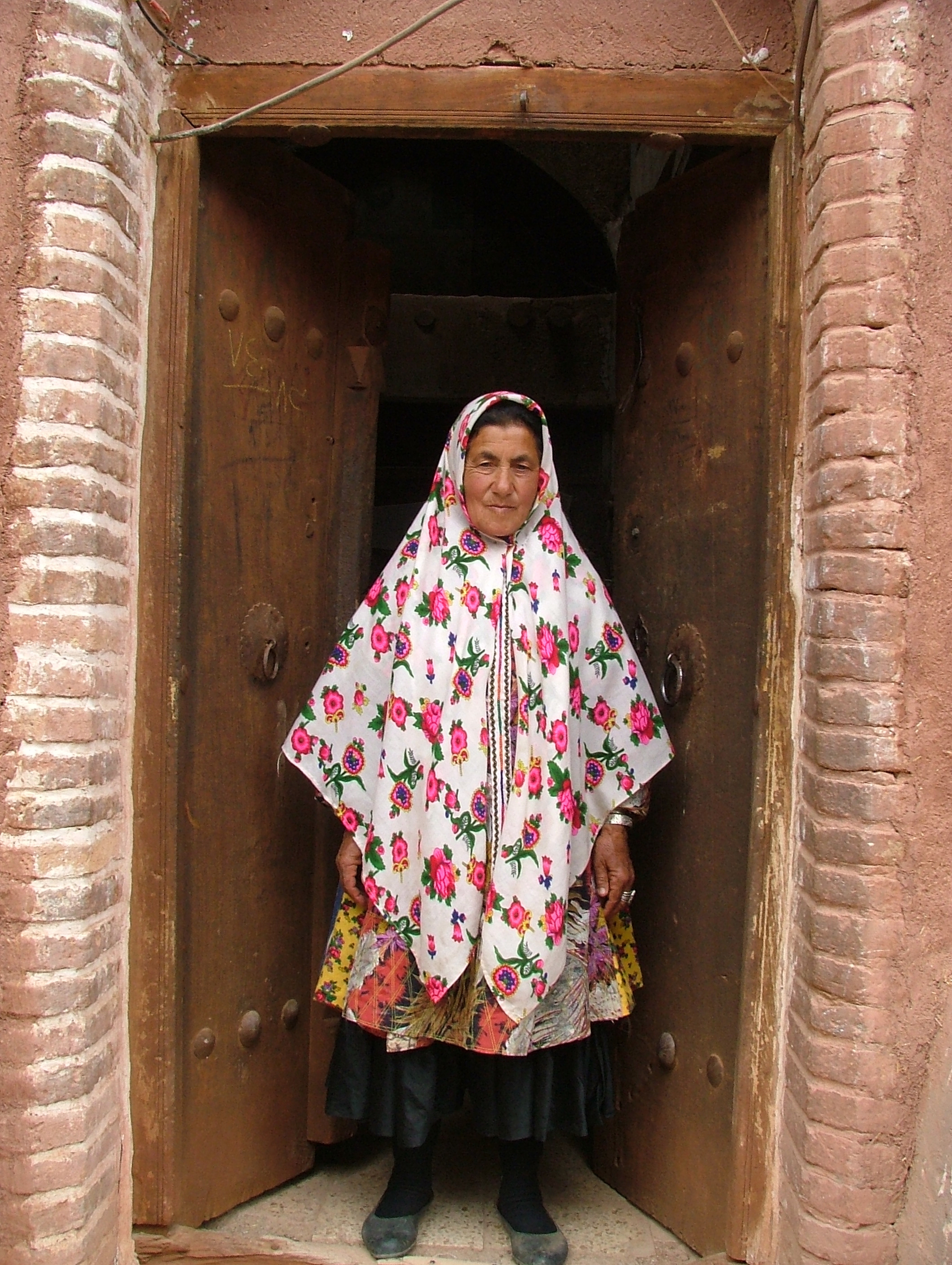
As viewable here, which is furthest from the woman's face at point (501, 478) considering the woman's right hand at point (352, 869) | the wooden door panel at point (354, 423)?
the woman's right hand at point (352, 869)

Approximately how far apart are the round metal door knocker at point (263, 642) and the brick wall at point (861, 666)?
117 cm

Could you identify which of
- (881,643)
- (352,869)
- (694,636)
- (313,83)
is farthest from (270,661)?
(881,643)

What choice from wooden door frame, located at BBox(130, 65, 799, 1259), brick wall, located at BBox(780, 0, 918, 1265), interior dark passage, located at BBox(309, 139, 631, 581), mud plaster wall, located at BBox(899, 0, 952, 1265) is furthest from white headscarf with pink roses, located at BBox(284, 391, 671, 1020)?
interior dark passage, located at BBox(309, 139, 631, 581)

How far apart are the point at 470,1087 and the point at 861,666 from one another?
1207 mm

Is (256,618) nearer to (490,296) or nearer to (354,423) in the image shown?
(354,423)

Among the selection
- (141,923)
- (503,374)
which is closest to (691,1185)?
(141,923)

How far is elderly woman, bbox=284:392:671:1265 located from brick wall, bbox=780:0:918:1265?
496 mm

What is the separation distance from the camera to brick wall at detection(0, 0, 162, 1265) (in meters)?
1.81

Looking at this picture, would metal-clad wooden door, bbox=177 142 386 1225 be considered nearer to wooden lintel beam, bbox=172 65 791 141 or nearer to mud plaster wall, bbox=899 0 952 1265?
wooden lintel beam, bbox=172 65 791 141

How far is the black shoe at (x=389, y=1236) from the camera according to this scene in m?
2.16

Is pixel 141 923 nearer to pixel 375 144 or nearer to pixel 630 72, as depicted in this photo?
pixel 630 72

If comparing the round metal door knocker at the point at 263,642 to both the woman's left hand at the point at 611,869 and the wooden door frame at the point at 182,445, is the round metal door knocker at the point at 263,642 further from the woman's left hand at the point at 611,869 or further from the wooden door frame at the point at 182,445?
the woman's left hand at the point at 611,869

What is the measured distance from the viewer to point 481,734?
211 centimetres

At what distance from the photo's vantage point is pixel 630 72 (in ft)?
6.68
